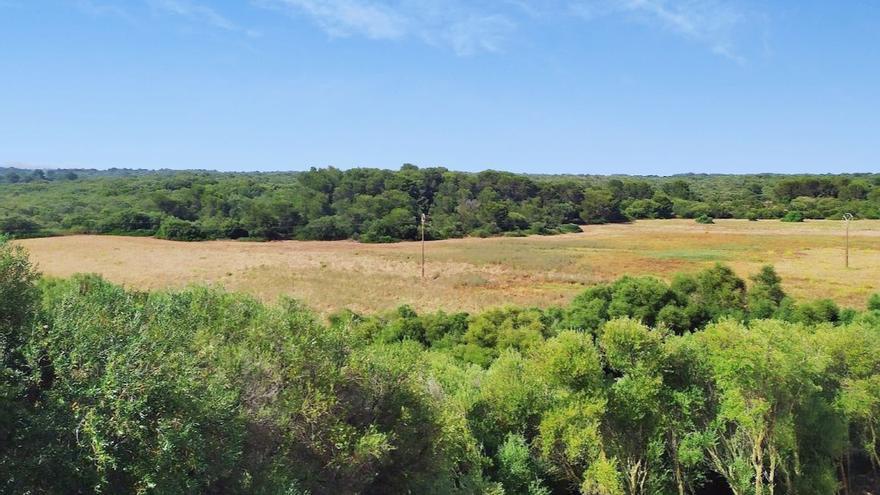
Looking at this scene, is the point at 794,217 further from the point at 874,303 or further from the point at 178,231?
the point at 178,231

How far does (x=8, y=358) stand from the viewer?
30.9 ft

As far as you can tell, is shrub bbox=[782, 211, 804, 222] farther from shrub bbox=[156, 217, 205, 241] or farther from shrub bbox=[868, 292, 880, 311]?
shrub bbox=[156, 217, 205, 241]

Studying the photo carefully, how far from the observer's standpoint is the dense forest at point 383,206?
102m

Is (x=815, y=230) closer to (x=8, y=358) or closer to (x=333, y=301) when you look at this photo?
(x=333, y=301)

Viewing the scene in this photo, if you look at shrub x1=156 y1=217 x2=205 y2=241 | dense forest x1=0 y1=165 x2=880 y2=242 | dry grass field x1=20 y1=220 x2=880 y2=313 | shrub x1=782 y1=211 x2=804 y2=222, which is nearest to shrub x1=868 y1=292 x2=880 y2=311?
dry grass field x1=20 y1=220 x2=880 y2=313

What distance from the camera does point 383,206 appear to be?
11875 centimetres

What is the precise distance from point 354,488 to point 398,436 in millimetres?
1710

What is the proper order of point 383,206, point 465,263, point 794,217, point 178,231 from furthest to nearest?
1. point 794,217
2. point 383,206
3. point 178,231
4. point 465,263

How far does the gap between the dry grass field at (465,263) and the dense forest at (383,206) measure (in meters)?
6.82

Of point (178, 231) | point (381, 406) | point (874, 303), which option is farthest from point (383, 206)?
point (381, 406)

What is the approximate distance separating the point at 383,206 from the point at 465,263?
43.0 metres

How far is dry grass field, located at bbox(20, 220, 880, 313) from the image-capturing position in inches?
2297

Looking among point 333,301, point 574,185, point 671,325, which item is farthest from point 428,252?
point 574,185

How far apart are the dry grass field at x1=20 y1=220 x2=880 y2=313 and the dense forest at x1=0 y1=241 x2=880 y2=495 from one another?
30.6 m
